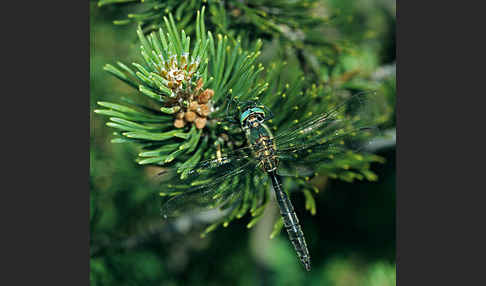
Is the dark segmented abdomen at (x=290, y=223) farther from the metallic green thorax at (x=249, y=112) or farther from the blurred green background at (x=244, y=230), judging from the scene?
the blurred green background at (x=244, y=230)

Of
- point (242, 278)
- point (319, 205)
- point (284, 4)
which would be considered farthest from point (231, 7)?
point (242, 278)

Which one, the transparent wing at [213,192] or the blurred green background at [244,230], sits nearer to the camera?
the transparent wing at [213,192]

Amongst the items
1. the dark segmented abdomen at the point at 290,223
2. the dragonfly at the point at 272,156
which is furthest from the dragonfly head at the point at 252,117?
the dark segmented abdomen at the point at 290,223

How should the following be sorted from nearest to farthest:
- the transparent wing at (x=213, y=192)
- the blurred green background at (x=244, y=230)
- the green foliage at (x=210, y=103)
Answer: the green foliage at (x=210, y=103)
the transparent wing at (x=213, y=192)
the blurred green background at (x=244, y=230)

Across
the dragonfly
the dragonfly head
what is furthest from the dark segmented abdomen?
the dragonfly head

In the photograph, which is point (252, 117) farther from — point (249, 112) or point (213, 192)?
point (213, 192)

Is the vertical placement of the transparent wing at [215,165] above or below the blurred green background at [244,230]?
above

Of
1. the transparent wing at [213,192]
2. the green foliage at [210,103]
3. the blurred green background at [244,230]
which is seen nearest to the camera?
the green foliage at [210,103]

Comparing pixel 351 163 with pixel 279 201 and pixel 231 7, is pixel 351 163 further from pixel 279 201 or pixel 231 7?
pixel 231 7
